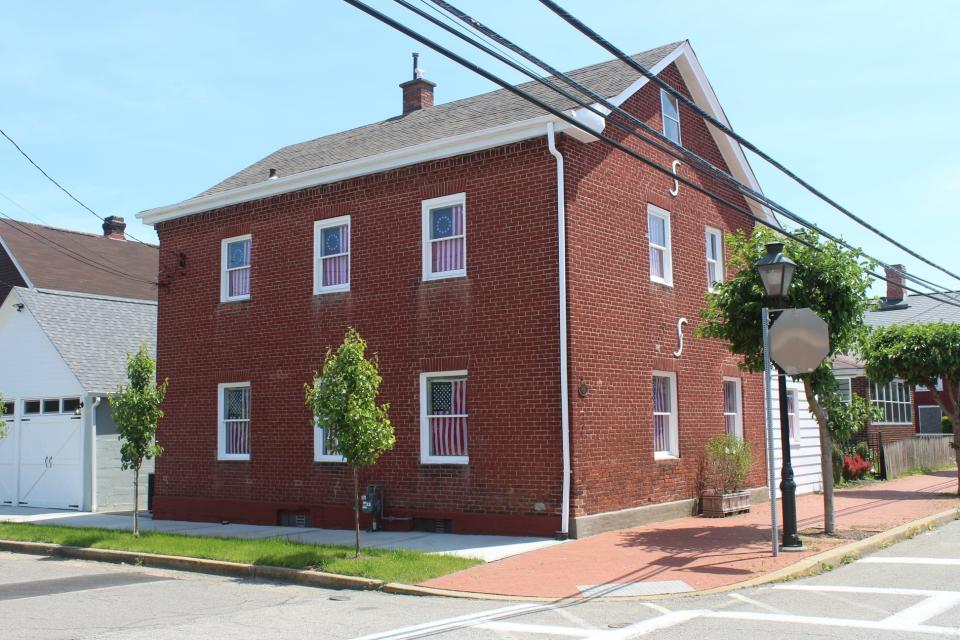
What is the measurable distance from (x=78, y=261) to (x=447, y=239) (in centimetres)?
2030

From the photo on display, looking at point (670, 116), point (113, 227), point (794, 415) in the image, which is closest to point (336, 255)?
point (670, 116)

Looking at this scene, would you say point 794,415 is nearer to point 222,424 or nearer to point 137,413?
point 222,424

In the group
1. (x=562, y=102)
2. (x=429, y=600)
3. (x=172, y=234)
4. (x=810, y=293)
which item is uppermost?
(x=562, y=102)

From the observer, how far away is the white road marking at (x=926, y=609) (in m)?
8.17

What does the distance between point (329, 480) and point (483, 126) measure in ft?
22.4

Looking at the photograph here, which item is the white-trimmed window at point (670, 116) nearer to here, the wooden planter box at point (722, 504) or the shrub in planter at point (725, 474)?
the shrub in planter at point (725, 474)

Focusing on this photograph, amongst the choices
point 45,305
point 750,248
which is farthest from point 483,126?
point 45,305

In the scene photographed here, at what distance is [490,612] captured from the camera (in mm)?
9258

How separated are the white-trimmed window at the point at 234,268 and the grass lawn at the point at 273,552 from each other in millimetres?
5100

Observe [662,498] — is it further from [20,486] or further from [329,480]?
[20,486]

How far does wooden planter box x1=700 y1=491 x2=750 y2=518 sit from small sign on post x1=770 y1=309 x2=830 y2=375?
419 cm

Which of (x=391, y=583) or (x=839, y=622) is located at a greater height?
(x=839, y=622)

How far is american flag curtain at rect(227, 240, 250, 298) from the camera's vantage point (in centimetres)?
1862

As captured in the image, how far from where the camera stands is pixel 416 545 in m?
13.6
